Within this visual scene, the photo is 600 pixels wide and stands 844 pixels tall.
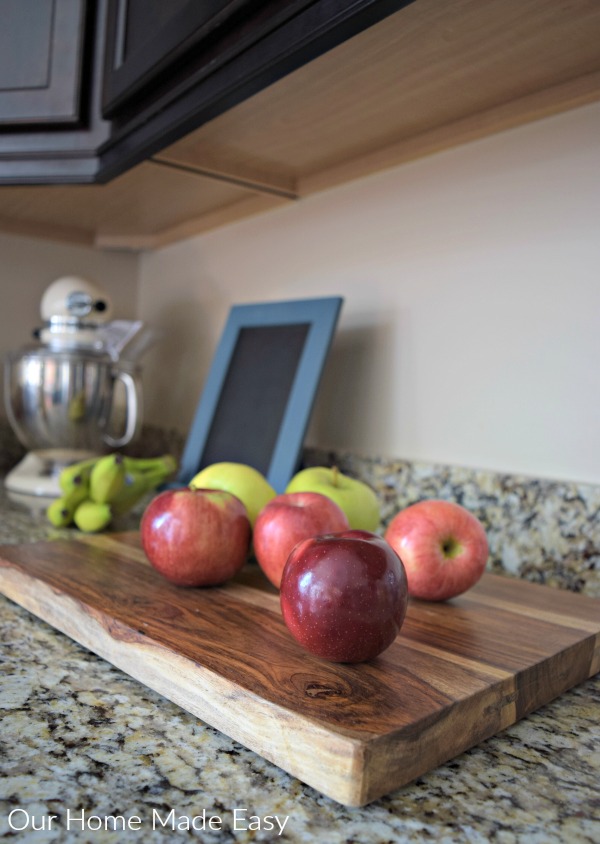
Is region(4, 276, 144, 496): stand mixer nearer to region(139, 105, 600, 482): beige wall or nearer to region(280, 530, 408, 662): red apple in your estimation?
region(139, 105, 600, 482): beige wall

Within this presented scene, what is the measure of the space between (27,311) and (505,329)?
115 cm

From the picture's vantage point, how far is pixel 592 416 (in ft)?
2.69

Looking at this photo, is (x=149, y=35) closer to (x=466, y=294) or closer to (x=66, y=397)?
(x=466, y=294)

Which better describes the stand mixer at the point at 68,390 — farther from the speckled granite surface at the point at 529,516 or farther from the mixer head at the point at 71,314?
the speckled granite surface at the point at 529,516

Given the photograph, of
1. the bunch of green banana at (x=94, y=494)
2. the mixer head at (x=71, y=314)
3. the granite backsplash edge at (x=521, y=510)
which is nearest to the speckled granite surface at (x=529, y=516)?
the granite backsplash edge at (x=521, y=510)

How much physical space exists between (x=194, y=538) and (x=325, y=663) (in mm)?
A: 214

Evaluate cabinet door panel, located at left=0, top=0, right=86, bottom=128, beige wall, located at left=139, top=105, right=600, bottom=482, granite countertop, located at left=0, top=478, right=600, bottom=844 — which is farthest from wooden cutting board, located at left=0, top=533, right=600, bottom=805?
cabinet door panel, located at left=0, top=0, right=86, bottom=128

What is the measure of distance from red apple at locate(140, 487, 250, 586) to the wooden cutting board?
0.02 m

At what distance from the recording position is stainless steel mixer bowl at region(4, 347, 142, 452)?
131cm

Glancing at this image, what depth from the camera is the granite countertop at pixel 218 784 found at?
0.38 m

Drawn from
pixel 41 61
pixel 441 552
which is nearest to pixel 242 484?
pixel 441 552

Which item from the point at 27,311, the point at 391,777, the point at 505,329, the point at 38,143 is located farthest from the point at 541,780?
the point at 27,311

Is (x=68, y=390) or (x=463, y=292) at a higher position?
(x=463, y=292)

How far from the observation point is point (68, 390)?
131cm
